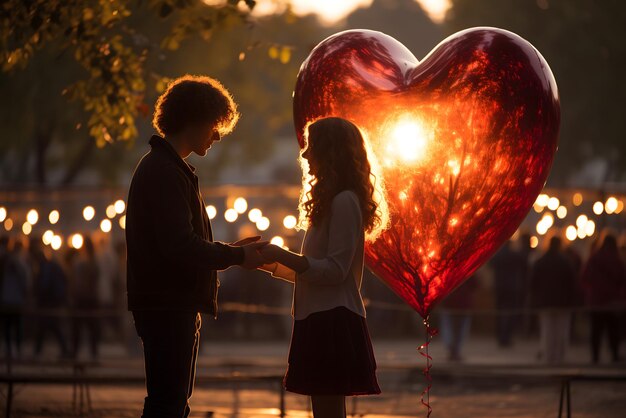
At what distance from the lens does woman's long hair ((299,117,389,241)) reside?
5762mm

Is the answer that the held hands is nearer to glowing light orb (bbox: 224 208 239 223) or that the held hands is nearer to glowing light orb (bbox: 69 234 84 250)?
glowing light orb (bbox: 224 208 239 223)

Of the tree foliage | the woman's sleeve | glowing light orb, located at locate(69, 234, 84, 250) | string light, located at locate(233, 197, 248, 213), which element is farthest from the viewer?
glowing light orb, located at locate(69, 234, 84, 250)

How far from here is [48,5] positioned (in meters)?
9.16

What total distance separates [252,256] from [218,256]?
209mm

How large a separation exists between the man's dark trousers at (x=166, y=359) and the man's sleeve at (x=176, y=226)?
257 millimetres

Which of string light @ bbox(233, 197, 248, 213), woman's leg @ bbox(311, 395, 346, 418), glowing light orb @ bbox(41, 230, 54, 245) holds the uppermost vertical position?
string light @ bbox(233, 197, 248, 213)

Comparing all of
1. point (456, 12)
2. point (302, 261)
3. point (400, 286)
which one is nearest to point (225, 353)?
point (400, 286)

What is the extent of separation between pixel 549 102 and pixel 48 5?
12.3 feet

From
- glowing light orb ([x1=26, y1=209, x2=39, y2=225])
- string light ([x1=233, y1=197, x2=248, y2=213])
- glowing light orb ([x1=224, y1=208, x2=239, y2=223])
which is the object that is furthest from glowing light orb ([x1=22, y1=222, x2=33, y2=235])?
string light ([x1=233, y1=197, x2=248, y2=213])

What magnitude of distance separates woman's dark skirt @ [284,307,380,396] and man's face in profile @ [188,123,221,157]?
863mm

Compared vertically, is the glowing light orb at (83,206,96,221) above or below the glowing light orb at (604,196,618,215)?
below

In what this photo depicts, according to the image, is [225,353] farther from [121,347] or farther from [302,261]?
[302,261]

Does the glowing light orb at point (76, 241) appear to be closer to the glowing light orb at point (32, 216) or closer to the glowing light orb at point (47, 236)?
the glowing light orb at point (47, 236)

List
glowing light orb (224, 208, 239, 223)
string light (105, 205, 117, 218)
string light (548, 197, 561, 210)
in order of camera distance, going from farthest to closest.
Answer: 1. glowing light orb (224, 208, 239, 223)
2. string light (548, 197, 561, 210)
3. string light (105, 205, 117, 218)
